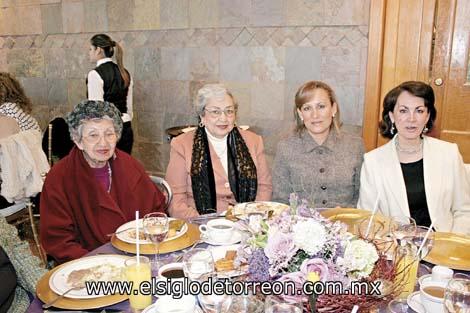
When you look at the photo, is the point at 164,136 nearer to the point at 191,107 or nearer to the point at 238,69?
the point at 191,107

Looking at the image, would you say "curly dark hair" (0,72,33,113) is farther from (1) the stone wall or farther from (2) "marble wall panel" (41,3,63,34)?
(2) "marble wall panel" (41,3,63,34)

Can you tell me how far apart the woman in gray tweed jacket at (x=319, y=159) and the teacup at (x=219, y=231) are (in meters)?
0.78

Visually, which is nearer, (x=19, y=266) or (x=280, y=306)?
(x=280, y=306)

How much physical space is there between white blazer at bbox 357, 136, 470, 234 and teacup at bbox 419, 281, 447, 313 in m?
0.96

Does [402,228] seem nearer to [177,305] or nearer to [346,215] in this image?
[346,215]

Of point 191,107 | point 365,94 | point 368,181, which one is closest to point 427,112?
point 368,181

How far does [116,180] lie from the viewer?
6.97 feet

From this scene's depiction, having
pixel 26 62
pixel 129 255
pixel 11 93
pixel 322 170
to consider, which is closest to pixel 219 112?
pixel 322 170

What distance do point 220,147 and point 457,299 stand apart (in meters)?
1.68

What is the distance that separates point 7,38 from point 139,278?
567 cm

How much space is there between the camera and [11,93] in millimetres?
3229

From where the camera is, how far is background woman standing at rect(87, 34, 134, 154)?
409 centimetres

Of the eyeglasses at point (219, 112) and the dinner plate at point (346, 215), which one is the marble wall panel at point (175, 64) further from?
the dinner plate at point (346, 215)

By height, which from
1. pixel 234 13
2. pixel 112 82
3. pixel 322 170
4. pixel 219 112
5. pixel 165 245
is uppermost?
pixel 234 13
